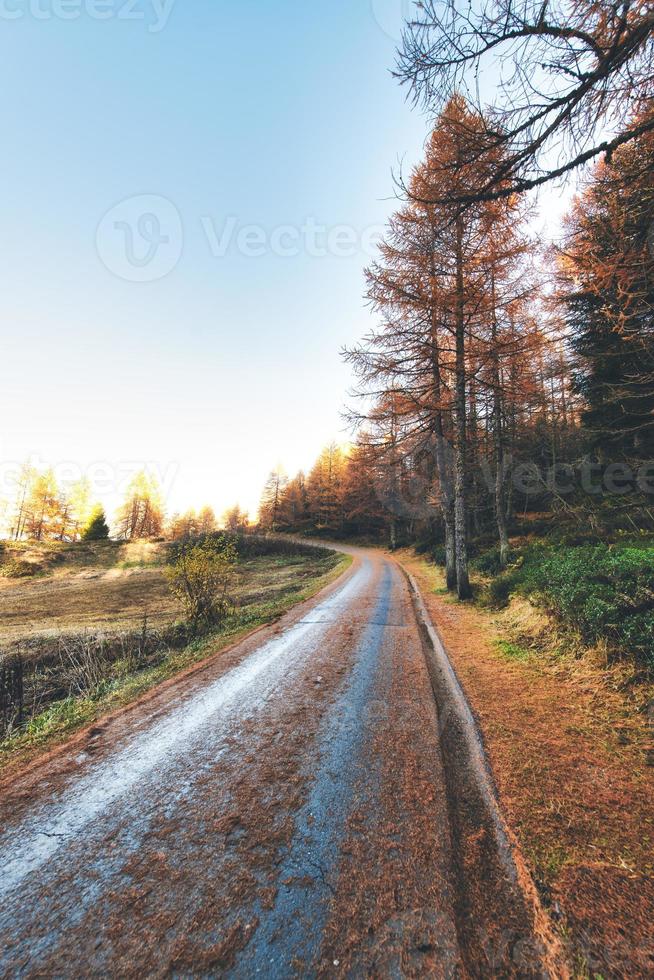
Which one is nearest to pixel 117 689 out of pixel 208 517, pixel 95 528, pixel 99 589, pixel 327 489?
pixel 99 589

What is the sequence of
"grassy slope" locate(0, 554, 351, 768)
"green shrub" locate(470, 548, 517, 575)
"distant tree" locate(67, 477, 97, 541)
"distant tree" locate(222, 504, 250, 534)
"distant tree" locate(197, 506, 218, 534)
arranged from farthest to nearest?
"distant tree" locate(222, 504, 250, 534) < "distant tree" locate(197, 506, 218, 534) < "distant tree" locate(67, 477, 97, 541) < "green shrub" locate(470, 548, 517, 575) < "grassy slope" locate(0, 554, 351, 768)

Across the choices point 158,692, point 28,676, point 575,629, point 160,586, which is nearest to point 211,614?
point 28,676

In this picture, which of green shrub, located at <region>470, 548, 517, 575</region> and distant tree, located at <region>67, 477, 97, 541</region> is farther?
distant tree, located at <region>67, 477, 97, 541</region>

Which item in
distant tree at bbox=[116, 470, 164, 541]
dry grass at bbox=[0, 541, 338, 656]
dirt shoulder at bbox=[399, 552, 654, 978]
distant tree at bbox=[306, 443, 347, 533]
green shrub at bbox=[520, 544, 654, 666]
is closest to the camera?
dirt shoulder at bbox=[399, 552, 654, 978]

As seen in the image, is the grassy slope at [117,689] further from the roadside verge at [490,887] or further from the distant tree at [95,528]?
the distant tree at [95,528]

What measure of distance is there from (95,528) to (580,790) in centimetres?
5086

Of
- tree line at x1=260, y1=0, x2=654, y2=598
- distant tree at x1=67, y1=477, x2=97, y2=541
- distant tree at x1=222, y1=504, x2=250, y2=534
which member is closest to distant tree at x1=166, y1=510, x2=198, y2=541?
distant tree at x1=222, y1=504, x2=250, y2=534

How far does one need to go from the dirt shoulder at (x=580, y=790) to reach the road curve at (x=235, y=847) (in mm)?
540

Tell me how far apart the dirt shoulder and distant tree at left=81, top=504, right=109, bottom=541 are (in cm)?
4872

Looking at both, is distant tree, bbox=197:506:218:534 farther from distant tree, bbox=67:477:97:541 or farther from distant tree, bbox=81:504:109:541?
distant tree, bbox=81:504:109:541

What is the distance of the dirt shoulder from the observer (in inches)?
64.5

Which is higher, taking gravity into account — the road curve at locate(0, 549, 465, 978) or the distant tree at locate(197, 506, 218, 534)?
the distant tree at locate(197, 506, 218, 534)

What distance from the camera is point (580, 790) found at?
2.58 m

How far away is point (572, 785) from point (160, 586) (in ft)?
60.3
